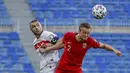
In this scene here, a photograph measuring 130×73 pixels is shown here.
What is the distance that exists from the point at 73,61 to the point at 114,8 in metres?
4.85

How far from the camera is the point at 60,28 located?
883 cm

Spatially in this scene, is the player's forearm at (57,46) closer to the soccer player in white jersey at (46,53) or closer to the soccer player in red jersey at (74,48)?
the soccer player in red jersey at (74,48)

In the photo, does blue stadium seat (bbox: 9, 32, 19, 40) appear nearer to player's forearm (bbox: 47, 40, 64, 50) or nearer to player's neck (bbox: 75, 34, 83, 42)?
player's forearm (bbox: 47, 40, 64, 50)

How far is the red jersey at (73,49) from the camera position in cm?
458

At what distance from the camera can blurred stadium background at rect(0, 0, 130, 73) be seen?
848 centimetres

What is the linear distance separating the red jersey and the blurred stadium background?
375cm

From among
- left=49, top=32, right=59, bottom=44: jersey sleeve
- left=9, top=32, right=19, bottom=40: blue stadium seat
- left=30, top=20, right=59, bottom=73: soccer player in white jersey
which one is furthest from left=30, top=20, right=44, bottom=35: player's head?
left=9, top=32, right=19, bottom=40: blue stadium seat

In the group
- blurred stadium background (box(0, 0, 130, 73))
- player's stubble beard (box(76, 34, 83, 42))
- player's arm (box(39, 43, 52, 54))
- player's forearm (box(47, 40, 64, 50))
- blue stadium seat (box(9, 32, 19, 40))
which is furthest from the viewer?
blue stadium seat (box(9, 32, 19, 40))

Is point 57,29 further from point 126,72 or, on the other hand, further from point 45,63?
point 45,63

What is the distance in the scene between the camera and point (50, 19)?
29.6 feet

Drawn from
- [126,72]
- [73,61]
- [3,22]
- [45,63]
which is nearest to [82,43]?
[73,61]

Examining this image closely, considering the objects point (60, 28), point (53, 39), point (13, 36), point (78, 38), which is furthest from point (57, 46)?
point (13, 36)

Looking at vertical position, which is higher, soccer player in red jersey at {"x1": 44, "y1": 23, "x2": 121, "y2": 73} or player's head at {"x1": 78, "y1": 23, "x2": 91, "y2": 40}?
player's head at {"x1": 78, "y1": 23, "x2": 91, "y2": 40}

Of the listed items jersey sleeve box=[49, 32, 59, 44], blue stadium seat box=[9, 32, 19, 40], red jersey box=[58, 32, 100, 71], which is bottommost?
blue stadium seat box=[9, 32, 19, 40]
